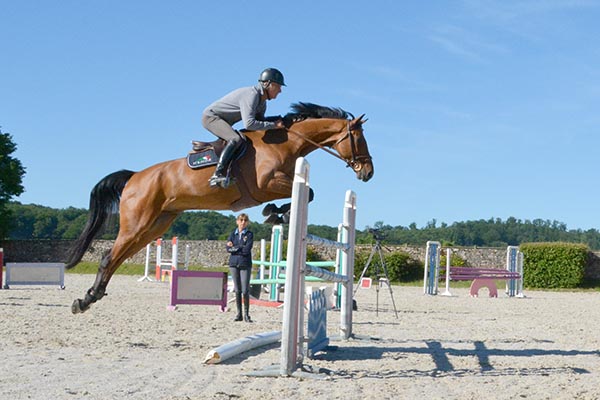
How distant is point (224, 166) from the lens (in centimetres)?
593

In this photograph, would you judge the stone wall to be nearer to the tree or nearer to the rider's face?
the tree

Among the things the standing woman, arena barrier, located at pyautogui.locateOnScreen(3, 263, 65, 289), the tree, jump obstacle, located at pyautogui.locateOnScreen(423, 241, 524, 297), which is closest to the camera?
the standing woman

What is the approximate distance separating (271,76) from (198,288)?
6.02 metres

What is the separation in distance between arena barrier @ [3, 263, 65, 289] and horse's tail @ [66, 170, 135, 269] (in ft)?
33.1

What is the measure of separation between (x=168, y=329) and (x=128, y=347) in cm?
180

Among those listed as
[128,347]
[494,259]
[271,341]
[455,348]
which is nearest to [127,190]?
[128,347]

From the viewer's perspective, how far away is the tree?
40406 millimetres

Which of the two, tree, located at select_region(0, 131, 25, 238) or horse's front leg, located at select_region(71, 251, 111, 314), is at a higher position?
tree, located at select_region(0, 131, 25, 238)

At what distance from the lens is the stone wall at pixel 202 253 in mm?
29487

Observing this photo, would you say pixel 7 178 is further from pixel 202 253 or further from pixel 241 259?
pixel 241 259

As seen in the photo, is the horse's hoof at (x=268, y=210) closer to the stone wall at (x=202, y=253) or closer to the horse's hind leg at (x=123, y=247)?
the horse's hind leg at (x=123, y=247)

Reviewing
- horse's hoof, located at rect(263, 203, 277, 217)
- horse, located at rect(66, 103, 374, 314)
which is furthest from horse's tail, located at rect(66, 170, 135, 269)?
horse's hoof, located at rect(263, 203, 277, 217)

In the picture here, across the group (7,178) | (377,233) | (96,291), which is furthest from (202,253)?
(96,291)

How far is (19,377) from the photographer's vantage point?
4926mm
